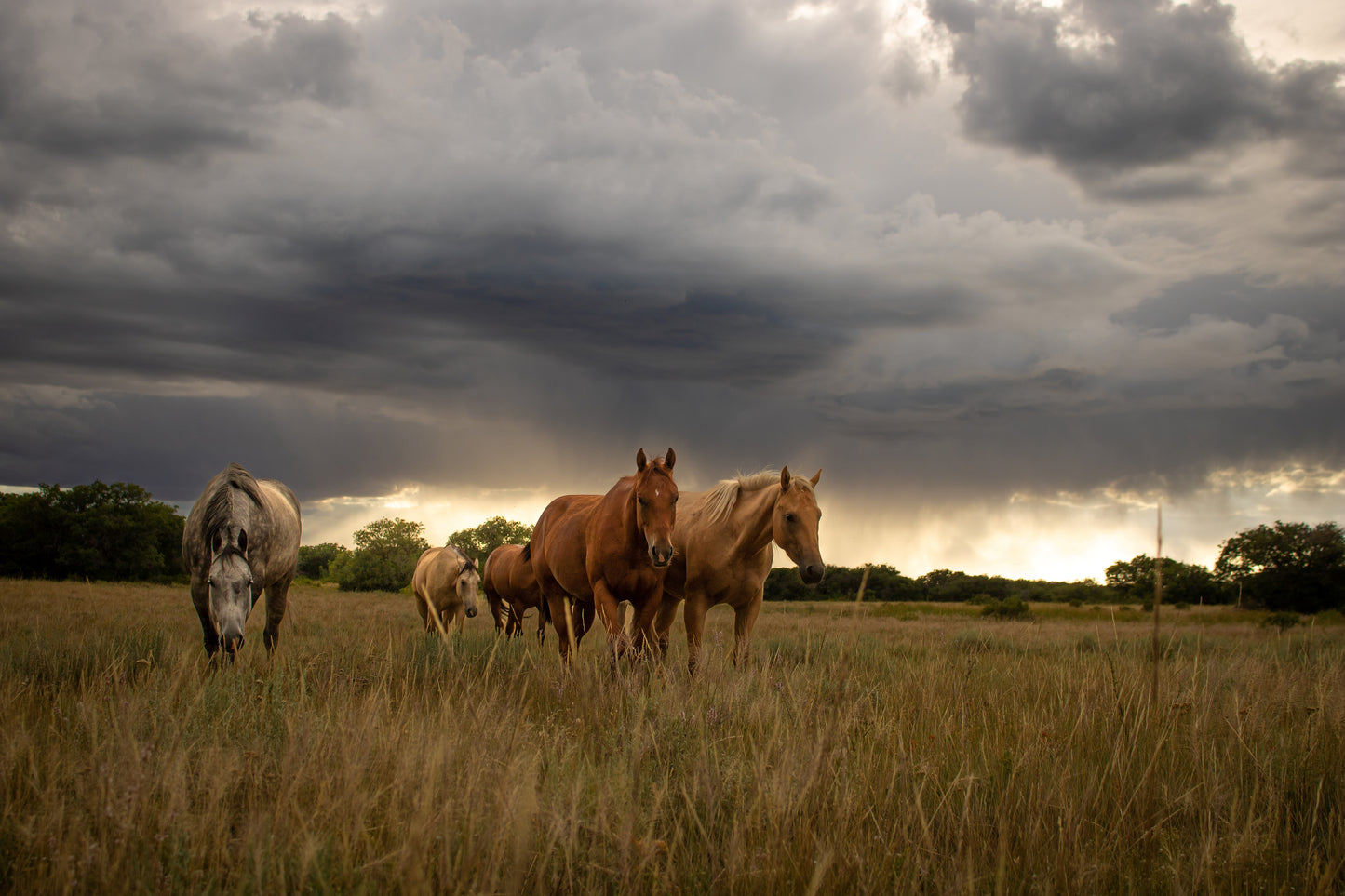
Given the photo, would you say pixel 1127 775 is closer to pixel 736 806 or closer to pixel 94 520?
pixel 736 806

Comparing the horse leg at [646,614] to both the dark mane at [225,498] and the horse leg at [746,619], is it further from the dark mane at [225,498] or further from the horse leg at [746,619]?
the dark mane at [225,498]

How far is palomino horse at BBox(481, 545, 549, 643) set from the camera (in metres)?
13.1

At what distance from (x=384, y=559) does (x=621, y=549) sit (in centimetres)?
6963

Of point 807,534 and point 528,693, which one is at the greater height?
point 807,534

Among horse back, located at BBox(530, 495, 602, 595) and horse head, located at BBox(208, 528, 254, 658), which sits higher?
horse back, located at BBox(530, 495, 602, 595)

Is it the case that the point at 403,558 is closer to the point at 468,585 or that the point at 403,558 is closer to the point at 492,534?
the point at 492,534

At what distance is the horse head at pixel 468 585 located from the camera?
51.1ft

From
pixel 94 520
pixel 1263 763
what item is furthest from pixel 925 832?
pixel 94 520

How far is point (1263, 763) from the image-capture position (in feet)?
14.6

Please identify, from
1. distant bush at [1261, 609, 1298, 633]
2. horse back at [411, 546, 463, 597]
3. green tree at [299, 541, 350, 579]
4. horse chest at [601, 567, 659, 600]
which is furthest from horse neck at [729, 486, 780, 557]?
green tree at [299, 541, 350, 579]

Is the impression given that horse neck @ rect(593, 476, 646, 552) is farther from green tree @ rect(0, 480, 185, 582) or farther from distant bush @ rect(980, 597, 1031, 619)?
green tree @ rect(0, 480, 185, 582)

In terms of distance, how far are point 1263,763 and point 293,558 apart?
445 inches

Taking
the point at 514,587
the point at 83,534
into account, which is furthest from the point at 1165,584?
the point at 83,534

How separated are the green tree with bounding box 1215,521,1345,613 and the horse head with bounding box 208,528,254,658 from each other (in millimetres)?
47740
